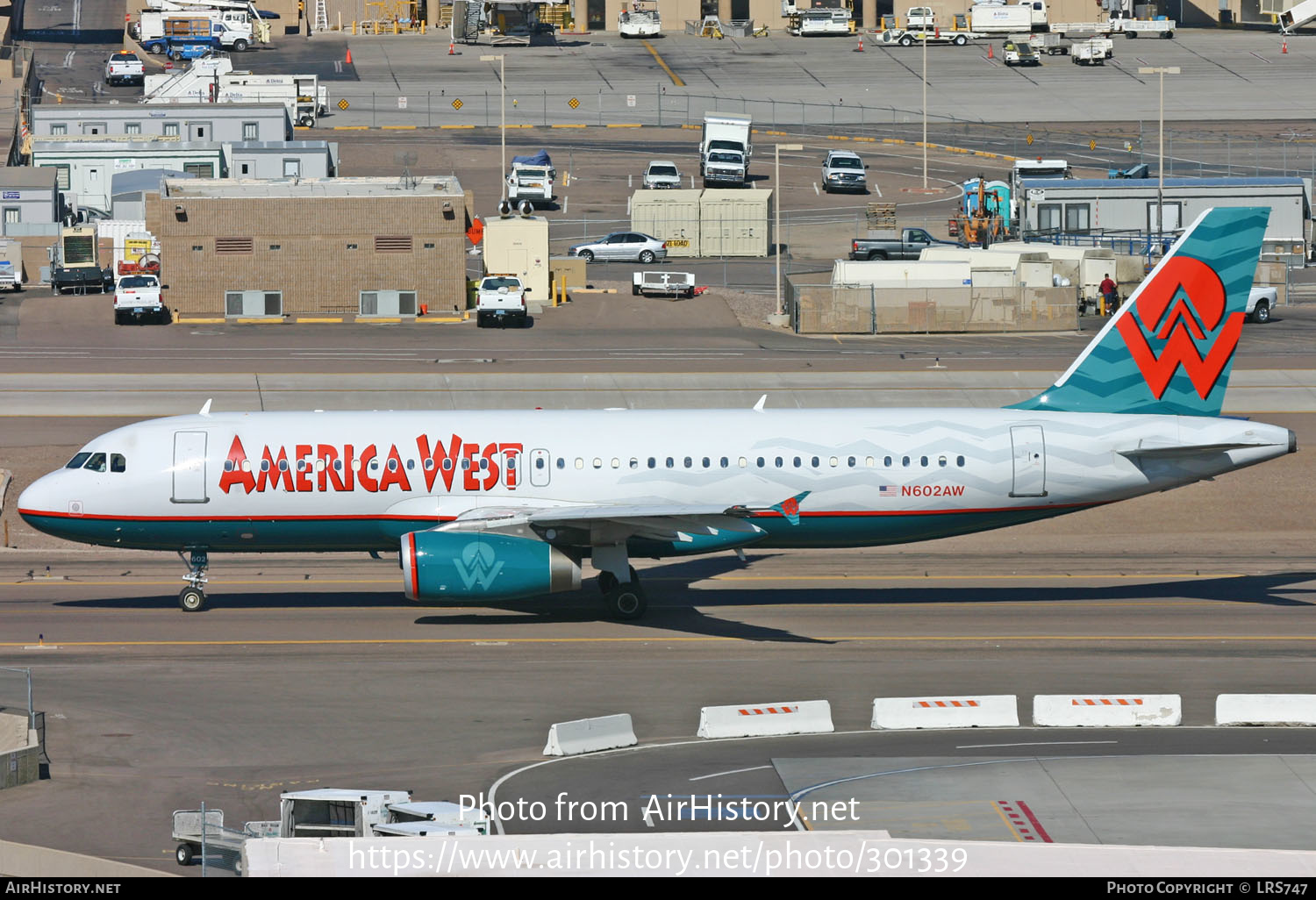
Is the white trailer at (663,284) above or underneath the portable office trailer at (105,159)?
underneath

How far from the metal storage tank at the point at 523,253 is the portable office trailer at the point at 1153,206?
2938 centimetres

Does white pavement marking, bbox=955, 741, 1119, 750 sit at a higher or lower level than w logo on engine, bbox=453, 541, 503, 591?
lower

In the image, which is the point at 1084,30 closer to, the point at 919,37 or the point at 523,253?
the point at 919,37

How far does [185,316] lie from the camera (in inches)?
3157

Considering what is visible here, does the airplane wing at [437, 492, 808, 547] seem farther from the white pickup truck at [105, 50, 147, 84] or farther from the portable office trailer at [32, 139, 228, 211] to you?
the white pickup truck at [105, 50, 147, 84]

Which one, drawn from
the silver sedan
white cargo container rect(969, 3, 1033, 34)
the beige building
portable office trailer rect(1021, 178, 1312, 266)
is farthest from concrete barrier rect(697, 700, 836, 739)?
white cargo container rect(969, 3, 1033, 34)

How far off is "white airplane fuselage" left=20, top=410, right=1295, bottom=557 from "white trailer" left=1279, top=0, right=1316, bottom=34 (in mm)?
137820

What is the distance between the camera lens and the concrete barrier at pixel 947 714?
31750 millimetres

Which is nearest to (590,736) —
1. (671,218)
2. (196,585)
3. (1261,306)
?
(196,585)

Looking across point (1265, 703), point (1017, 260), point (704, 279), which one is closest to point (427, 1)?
point (704, 279)

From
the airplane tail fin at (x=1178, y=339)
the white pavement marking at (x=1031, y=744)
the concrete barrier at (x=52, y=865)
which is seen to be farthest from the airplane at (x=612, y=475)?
the concrete barrier at (x=52, y=865)

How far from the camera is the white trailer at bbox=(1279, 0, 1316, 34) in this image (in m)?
163

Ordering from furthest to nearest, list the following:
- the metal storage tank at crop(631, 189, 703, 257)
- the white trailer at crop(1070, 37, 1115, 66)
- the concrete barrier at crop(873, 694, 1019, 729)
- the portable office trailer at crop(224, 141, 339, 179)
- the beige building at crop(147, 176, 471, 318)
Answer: the white trailer at crop(1070, 37, 1115, 66) → the portable office trailer at crop(224, 141, 339, 179) → the metal storage tank at crop(631, 189, 703, 257) → the beige building at crop(147, 176, 471, 318) → the concrete barrier at crop(873, 694, 1019, 729)

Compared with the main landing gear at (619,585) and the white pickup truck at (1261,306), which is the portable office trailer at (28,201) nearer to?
the white pickup truck at (1261,306)
